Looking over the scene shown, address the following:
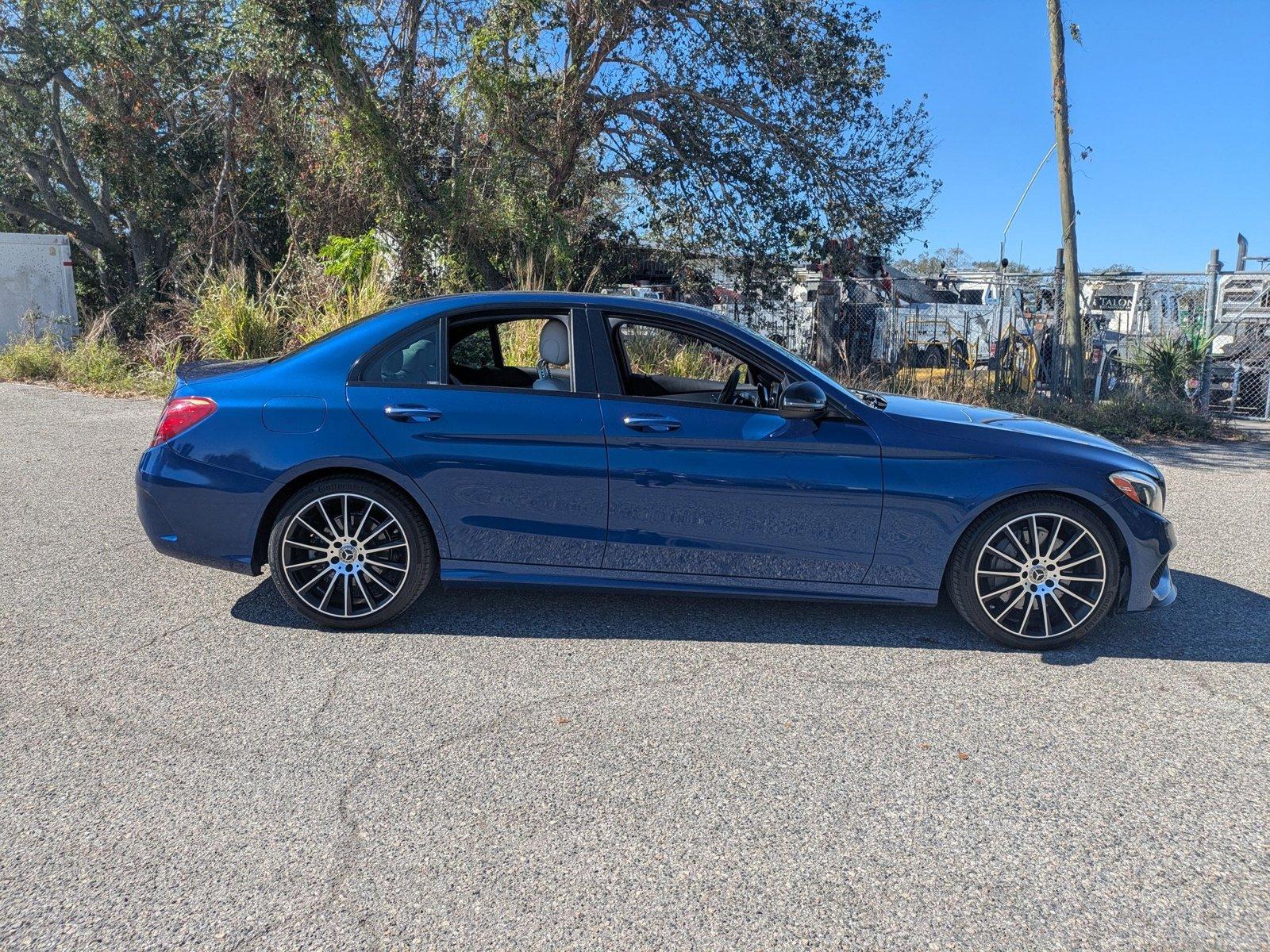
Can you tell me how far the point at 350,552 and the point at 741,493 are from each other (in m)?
1.85

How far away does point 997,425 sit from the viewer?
4.77 metres

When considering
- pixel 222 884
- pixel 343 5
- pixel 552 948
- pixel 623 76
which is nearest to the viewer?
pixel 552 948

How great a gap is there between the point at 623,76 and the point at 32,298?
1189 cm

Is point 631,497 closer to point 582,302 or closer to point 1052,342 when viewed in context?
point 582,302

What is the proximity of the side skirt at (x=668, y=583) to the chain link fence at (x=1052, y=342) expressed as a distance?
366 inches

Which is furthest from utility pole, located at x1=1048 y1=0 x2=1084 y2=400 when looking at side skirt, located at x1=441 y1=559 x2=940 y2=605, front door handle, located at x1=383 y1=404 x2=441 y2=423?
front door handle, located at x1=383 y1=404 x2=441 y2=423

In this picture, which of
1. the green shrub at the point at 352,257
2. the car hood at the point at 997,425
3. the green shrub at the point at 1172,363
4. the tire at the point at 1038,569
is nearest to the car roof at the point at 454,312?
the car hood at the point at 997,425

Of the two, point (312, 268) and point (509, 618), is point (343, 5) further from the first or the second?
point (509, 618)

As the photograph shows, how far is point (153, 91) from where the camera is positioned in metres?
18.6

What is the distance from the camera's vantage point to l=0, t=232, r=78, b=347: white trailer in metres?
18.1

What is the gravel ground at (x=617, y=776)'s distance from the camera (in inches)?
102

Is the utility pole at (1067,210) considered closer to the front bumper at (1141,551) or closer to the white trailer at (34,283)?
the front bumper at (1141,551)

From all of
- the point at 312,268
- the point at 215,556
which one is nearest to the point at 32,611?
the point at 215,556

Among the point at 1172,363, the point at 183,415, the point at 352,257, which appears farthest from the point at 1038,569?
the point at 352,257
